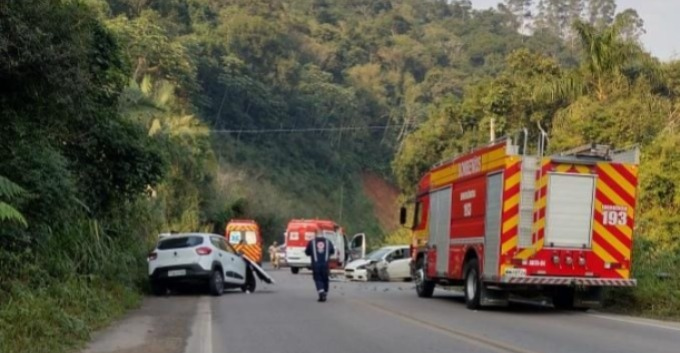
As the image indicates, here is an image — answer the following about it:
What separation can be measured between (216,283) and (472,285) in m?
6.65

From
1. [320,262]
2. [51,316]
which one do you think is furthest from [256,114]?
[51,316]

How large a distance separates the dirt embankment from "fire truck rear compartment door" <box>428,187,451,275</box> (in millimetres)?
64349

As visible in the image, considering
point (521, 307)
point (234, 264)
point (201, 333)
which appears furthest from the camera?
point (234, 264)

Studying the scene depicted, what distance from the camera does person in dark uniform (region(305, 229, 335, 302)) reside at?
21781 mm

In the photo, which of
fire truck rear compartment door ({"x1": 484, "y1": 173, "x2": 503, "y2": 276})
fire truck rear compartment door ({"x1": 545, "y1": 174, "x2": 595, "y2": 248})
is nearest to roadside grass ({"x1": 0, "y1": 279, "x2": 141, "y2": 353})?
fire truck rear compartment door ({"x1": 484, "y1": 173, "x2": 503, "y2": 276})

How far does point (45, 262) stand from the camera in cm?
1605

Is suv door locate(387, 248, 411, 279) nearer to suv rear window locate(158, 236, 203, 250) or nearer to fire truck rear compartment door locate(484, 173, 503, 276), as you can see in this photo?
suv rear window locate(158, 236, 203, 250)

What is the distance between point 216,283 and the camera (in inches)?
903

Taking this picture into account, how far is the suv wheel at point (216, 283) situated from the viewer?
74.7ft

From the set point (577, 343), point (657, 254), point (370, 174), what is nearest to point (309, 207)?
point (370, 174)

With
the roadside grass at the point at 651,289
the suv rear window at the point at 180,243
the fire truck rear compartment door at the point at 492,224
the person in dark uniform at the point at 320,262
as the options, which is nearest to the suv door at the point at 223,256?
the suv rear window at the point at 180,243

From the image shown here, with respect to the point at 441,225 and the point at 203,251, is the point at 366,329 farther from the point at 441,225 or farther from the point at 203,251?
the point at 203,251

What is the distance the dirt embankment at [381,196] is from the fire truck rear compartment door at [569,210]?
69.1 meters

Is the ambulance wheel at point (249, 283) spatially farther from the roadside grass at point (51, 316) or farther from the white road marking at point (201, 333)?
the roadside grass at point (51, 316)
